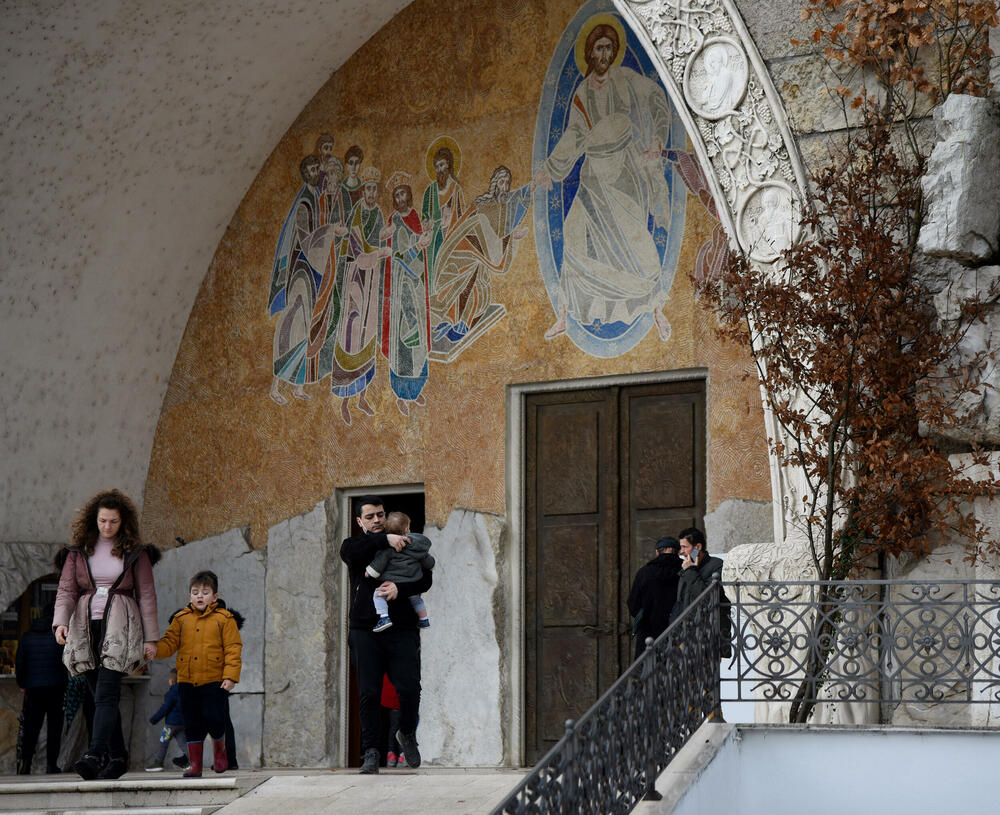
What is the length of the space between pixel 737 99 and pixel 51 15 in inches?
207

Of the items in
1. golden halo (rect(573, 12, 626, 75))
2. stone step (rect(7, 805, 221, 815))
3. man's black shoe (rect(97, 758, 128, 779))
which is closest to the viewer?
stone step (rect(7, 805, 221, 815))

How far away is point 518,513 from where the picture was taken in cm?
1219

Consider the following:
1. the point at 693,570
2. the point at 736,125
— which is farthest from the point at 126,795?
the point at 736,125

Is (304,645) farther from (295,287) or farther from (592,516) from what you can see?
(295,287)

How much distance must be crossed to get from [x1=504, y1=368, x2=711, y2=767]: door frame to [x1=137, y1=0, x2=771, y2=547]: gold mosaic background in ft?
0.24

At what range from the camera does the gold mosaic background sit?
38.3 ft

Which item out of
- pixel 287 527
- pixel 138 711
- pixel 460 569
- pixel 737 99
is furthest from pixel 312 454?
pixel 737 99

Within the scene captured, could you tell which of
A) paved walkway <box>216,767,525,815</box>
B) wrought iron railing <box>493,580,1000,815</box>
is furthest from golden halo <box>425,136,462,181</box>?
paved walkway <box>216,767,525,815</box>

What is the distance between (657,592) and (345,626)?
13.5ft

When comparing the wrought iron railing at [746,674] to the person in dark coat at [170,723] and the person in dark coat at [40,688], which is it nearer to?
the person in dark coat at [170,723]

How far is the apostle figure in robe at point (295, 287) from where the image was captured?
13.5m

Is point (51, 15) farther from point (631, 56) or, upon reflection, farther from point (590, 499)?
point (590, 499)

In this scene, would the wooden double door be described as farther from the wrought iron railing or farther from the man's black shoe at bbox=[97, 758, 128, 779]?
the man's black shoe at bbox=[97, 758, 128, 779]

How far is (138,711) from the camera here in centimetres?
1358
